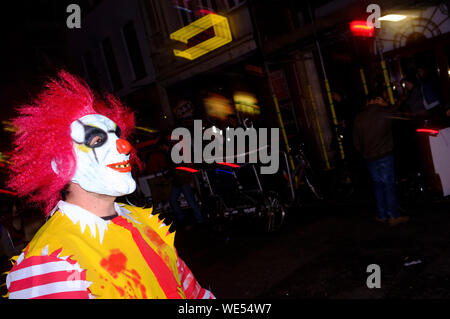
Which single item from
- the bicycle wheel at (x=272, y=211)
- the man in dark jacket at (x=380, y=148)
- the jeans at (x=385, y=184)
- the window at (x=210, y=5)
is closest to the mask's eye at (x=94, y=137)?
the man in dark jacket at (x=380, y=148)

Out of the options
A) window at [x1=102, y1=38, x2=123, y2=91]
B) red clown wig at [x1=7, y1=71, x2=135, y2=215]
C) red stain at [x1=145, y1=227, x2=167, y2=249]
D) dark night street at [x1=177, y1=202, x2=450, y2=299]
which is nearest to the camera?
red clown wig at [x1=7, y1=71, x2=135, y2=215]

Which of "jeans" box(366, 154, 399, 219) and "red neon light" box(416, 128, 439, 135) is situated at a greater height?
"red neon light" box(416, 128, 439, 135)

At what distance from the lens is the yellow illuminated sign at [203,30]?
11.5m

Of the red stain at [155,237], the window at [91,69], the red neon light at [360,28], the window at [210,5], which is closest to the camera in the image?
the red stain at [155,237]

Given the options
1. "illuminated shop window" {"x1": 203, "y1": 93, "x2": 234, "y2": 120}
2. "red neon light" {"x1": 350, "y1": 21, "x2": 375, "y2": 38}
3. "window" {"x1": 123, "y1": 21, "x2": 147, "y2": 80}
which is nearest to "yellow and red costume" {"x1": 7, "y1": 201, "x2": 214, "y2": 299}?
"red neon light" {"x1": 350, "y1": 21, "x2": 375, "y2": 38}

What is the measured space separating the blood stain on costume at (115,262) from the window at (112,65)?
16387 millimetres

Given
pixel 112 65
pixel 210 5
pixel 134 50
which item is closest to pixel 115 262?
pixel 210 5

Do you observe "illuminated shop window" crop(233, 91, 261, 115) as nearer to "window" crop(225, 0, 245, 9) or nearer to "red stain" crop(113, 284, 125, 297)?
"window" crop(225, 0, 245, 9)

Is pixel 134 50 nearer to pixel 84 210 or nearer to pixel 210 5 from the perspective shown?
pixel 210 5

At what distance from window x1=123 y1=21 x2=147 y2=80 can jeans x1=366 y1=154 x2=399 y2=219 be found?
38.8 ft

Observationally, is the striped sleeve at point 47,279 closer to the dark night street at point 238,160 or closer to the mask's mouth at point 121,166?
the dark night street at point 238,160

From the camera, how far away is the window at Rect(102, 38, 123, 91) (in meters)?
16.9
